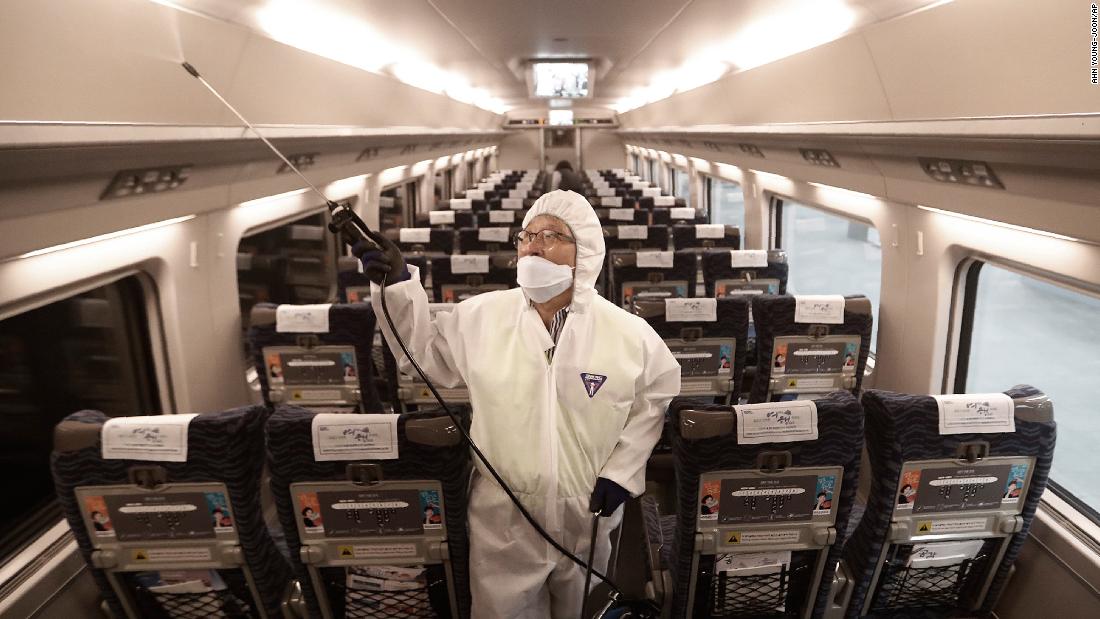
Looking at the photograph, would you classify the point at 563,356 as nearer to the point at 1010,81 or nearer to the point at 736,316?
the point at 736,316

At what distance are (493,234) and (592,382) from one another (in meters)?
4.78

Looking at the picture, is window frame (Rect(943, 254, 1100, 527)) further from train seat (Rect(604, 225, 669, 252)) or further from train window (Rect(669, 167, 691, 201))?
train window (Rect(669, 167, 691, 201))

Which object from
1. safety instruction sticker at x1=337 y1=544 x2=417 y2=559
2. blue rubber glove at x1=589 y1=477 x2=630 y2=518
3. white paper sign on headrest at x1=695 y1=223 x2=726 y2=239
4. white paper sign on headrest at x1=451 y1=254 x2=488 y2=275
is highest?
white paper sign on headrest at x1=695 y1=223 x2=726 y2=239

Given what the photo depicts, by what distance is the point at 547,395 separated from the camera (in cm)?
239

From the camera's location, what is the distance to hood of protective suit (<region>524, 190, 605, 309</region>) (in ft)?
8.38

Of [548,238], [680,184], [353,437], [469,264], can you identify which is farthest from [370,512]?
[680,184]

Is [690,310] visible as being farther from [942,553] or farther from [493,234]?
[493,234]

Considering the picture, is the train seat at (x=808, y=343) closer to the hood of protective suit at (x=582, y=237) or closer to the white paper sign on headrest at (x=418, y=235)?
the hood of protective suit at (x=582, y=237)

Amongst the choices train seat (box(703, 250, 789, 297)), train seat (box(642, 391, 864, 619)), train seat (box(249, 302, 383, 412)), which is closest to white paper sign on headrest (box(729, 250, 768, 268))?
train seat (box(703, 250, 789, 297))

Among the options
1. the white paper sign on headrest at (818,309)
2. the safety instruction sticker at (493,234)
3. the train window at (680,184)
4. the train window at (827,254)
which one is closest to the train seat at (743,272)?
the white paper sign on headrest at (818,309)

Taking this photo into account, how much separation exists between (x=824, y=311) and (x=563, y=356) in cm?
195

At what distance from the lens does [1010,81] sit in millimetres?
2541

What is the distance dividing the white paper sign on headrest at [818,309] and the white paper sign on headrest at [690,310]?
457mm

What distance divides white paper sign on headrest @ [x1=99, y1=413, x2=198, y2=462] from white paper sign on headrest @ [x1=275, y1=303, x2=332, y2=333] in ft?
5.10
